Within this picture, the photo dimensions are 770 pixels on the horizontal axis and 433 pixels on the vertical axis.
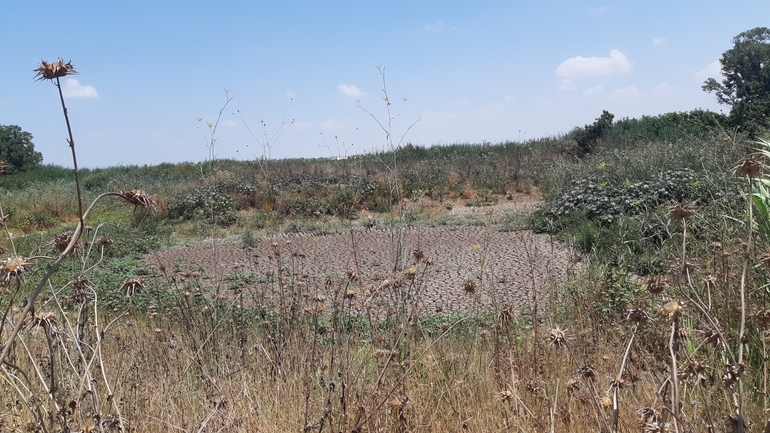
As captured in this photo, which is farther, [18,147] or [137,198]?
[18,147]

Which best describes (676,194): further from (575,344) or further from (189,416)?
(189,416)

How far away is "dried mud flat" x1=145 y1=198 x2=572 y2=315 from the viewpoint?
4664 mm

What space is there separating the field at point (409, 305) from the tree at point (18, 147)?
13697mm

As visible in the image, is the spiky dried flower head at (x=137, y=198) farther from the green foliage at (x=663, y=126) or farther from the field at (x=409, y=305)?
the green foliage at (x=663, y=126)

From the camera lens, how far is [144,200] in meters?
1.09

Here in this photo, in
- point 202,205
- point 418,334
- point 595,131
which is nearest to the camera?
point 418,334

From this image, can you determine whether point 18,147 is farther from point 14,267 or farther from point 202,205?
point 14,267

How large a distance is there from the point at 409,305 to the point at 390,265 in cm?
142

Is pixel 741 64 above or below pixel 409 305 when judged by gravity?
above

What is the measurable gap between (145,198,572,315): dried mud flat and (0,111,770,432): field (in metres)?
0.06

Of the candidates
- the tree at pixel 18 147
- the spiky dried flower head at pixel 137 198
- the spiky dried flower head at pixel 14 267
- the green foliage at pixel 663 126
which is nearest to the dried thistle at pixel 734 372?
the spiky dried flower head at pixel 137 198

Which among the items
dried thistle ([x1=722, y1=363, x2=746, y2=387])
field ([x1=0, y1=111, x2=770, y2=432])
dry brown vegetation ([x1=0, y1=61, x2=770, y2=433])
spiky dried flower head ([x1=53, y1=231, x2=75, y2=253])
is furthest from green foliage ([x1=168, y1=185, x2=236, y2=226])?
dried thistle ([x1=722, y1=363, x2=746, y2=387])

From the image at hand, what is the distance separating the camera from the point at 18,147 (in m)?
28.2

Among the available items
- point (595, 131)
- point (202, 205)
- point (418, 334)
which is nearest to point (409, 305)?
point (418, 334)
